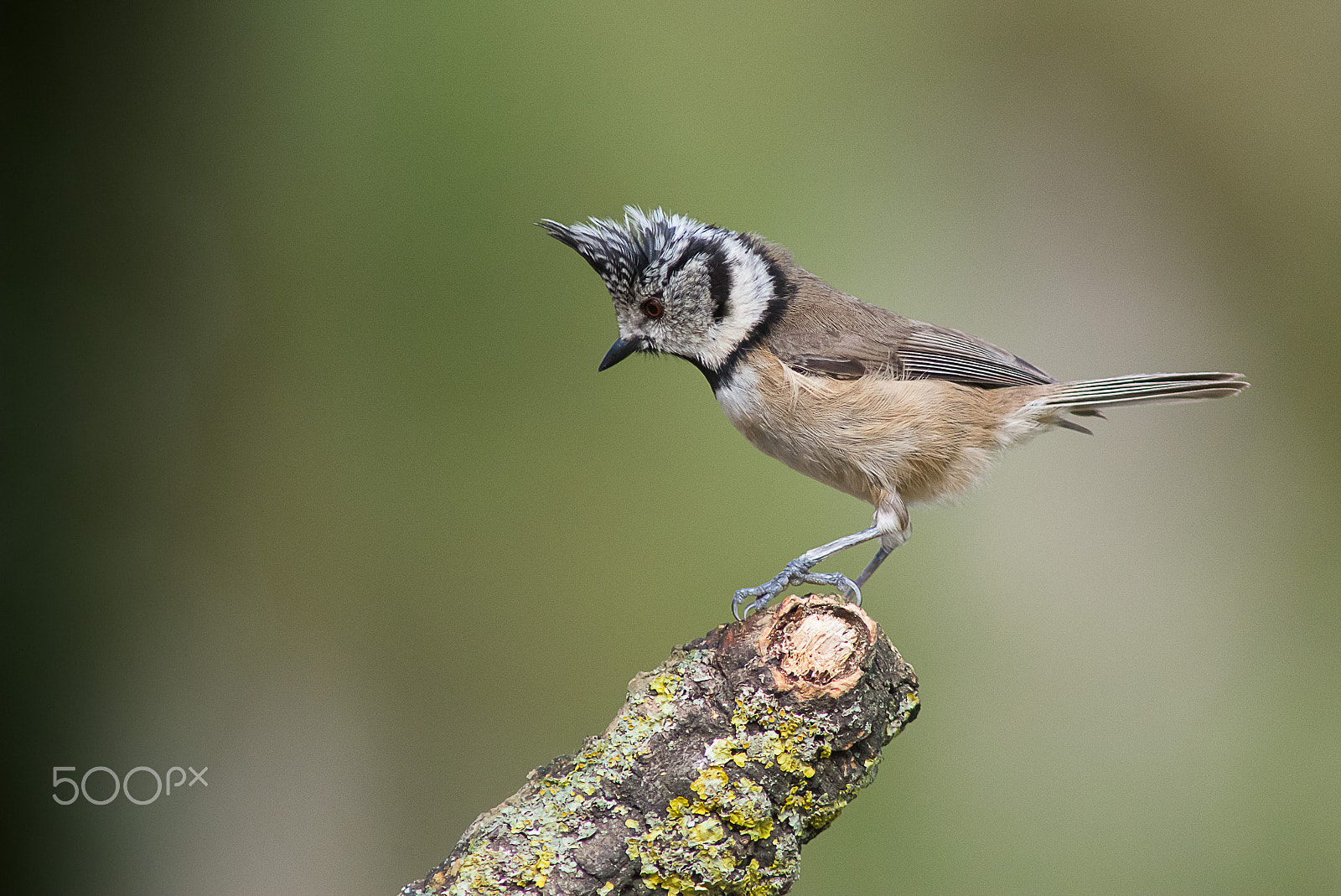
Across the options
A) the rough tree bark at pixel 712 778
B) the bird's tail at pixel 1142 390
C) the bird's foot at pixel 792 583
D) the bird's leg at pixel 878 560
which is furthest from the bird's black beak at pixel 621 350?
the bird's tail at pixel 1142 390

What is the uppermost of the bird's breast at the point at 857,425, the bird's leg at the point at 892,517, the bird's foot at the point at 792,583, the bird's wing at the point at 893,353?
the bird's wing at the point at 893,353

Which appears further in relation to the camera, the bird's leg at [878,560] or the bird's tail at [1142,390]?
the bird's leg at [878,560]

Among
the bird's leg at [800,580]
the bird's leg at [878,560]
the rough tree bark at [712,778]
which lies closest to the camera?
the rough tree bark at [712,778]

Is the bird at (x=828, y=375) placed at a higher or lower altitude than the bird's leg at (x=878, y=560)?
higher

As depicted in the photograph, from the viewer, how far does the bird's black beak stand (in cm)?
242

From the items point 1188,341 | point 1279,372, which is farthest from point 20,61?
point 1279,372

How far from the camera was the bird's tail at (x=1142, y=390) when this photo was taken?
234 cm

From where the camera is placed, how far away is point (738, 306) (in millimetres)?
2443

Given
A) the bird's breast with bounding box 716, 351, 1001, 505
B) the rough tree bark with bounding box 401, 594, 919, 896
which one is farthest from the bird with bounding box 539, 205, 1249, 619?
the rough tree bark with bounding box 401, 594, 919, 896

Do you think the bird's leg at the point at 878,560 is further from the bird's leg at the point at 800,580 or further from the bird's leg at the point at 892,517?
the bird's leg at the point at 800,580

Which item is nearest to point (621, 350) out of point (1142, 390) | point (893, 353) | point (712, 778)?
point (893, 353)

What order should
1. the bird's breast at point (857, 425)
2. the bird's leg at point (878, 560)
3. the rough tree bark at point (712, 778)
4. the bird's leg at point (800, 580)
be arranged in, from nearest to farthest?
the rough tree bark at point (712, 778)
the bird's leg at point (800, 580)
the bird's breast at point (857, 425)
the bird's leg at point (878, 560)

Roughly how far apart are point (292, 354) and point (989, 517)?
2.52 metres

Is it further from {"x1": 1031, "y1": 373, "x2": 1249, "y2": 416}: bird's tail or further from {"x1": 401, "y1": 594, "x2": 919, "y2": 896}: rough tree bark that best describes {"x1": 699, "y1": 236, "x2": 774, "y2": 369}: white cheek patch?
{"x1": 401, "y1": 594, "x2": 919, "y2": 896}: rough tree bark
